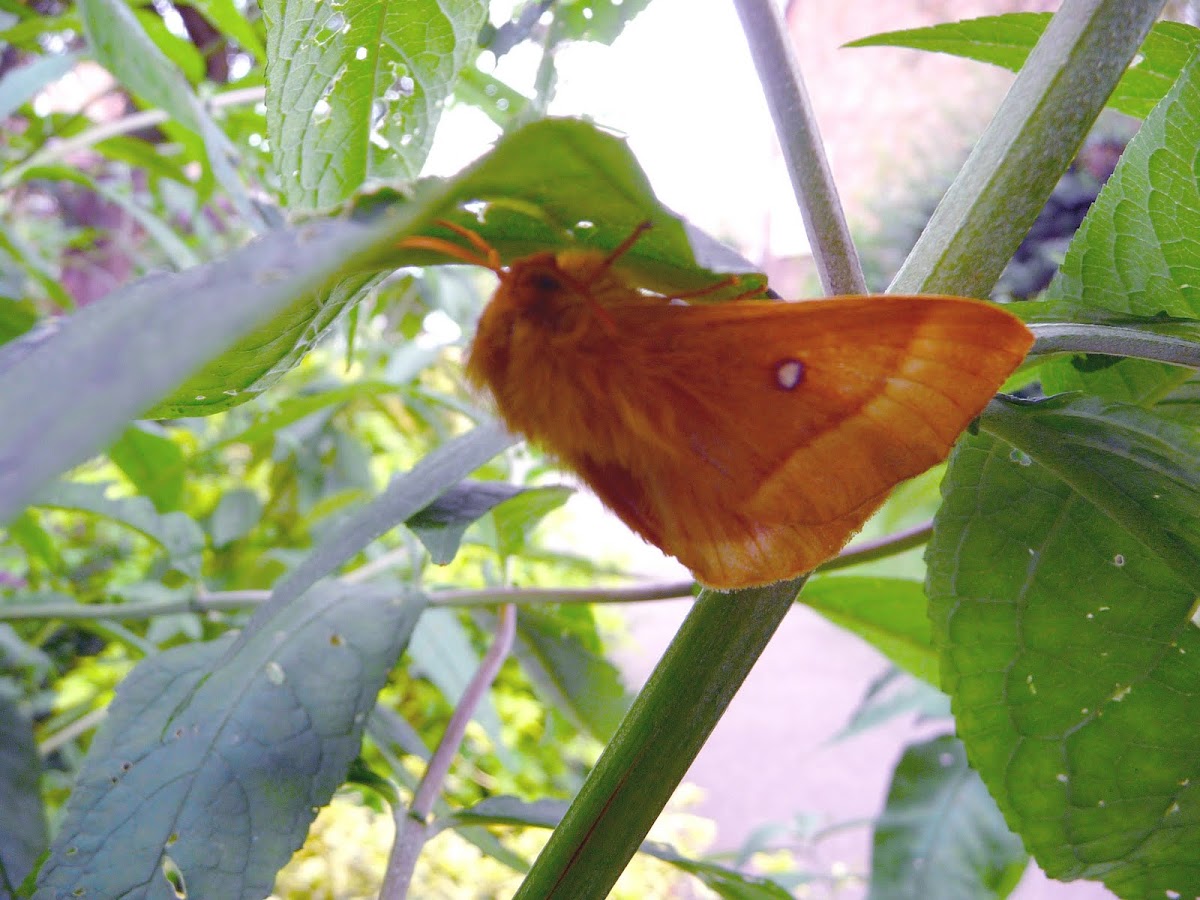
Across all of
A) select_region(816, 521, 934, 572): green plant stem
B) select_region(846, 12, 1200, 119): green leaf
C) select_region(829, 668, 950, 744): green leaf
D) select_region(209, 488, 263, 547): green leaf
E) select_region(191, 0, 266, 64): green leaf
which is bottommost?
select_region(209, 488, 263, 547): green leaf

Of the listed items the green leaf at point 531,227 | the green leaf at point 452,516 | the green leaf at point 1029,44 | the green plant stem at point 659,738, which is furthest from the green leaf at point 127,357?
the green leaf at point 1029,44

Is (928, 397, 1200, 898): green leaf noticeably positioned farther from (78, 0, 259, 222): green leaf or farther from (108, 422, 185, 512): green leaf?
(108, 422, 185, 512): green leaf

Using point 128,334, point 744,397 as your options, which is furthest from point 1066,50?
point 128,334

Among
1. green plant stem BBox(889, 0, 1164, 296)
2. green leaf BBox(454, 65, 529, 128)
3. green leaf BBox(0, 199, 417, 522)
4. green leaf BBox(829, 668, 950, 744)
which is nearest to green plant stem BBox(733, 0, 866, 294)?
green plant stem BBox(889, 0, 1164, 296)

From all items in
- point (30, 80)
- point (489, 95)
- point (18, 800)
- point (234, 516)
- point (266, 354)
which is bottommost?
point (18, 800)

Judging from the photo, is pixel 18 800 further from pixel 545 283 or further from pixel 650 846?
pixel 545 283

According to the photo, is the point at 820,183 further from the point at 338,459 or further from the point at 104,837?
the point at 338,459

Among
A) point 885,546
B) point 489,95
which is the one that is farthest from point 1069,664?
point 489,95
